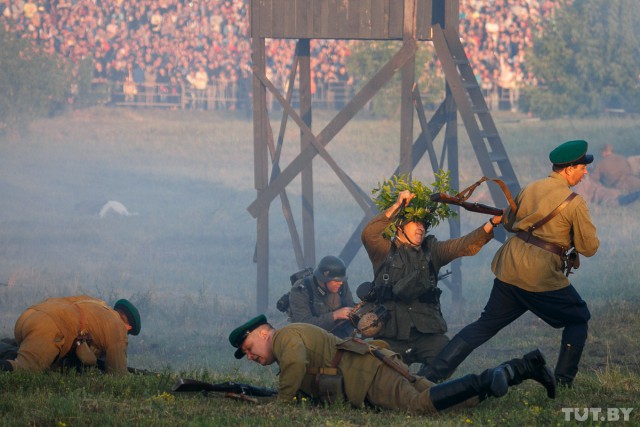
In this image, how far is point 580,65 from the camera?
34750mm

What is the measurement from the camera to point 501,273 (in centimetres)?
838

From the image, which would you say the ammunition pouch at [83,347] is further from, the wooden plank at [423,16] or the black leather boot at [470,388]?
the wooden plank at [423,16]

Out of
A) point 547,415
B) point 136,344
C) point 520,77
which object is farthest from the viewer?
point 520,77

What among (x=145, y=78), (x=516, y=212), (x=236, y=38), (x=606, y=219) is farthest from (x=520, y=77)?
(x=516, y=212)

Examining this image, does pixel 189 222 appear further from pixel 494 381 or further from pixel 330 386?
pixel 494 381

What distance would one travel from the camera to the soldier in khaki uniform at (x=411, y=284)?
8.98 meters

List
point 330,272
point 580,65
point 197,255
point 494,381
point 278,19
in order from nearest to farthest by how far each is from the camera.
Answer: point 494,381
point 330,272
point 278,19
point 197,255
point 580,65

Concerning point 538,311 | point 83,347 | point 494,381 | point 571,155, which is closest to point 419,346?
point 538,311

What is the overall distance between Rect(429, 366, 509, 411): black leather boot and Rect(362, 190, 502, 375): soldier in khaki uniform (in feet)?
5.69

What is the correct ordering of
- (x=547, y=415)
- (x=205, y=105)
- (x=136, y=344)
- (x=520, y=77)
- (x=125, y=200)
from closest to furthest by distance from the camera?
1. (x=547, y=415)
2. (x=136, y=344)
3. (x=125, y=200)
4. (x=520, y=77)
5. (x=205, y=105)

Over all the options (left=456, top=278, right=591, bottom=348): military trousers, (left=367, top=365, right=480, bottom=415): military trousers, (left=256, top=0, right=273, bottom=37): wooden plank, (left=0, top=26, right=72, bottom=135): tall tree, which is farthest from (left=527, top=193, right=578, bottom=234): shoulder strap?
(left=0, top=26, right=72, bottom=135): tall tree

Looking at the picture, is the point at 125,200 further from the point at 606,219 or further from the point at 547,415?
the point at 547,415

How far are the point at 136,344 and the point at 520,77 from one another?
95.6 ft

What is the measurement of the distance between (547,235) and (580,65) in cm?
2779
